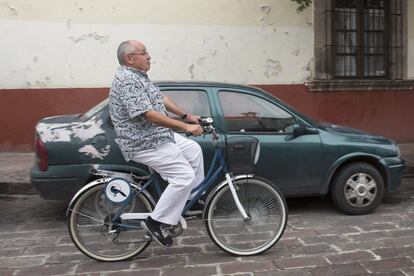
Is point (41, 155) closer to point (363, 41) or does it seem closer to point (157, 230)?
point (157, 230)

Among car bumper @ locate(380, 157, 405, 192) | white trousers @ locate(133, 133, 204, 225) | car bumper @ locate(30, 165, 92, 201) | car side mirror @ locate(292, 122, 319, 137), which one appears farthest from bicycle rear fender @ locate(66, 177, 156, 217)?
car bumper @ locate(380, 157, 405, 192)

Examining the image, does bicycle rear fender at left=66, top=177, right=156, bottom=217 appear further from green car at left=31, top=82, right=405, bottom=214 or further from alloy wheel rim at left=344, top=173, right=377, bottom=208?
alloy wheel rim at left=344, top=173, right=377, bottom=208

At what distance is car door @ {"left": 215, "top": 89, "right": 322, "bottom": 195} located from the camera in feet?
17.9

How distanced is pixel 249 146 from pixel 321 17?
608cm

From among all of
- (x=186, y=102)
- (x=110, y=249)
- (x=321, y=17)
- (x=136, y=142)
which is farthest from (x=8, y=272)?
(x=321, y=17)

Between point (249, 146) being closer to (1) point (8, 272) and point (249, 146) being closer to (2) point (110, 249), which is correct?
(2) point (110, 249)

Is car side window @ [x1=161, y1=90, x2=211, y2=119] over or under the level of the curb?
over

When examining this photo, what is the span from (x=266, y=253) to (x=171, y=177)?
1.12 metres

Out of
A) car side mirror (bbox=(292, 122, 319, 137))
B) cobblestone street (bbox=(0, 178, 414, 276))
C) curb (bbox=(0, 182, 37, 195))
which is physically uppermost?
car side mirror (bbox=(292, 122, 319, 137))

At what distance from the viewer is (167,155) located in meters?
4.13

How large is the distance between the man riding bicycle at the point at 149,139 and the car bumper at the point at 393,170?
260cm

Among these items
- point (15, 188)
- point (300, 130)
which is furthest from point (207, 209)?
point (15, 188)

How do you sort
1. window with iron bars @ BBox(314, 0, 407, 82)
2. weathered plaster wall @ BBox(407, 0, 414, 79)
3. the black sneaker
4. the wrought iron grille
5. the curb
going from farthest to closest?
weathered plaster wall @ BBox(407, 0, 414, 79) → the wrought iron grille → window with iron bars @ BBox(314, 0, 407, 82) → the curb → the black sneaker

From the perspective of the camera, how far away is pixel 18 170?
766 cm
